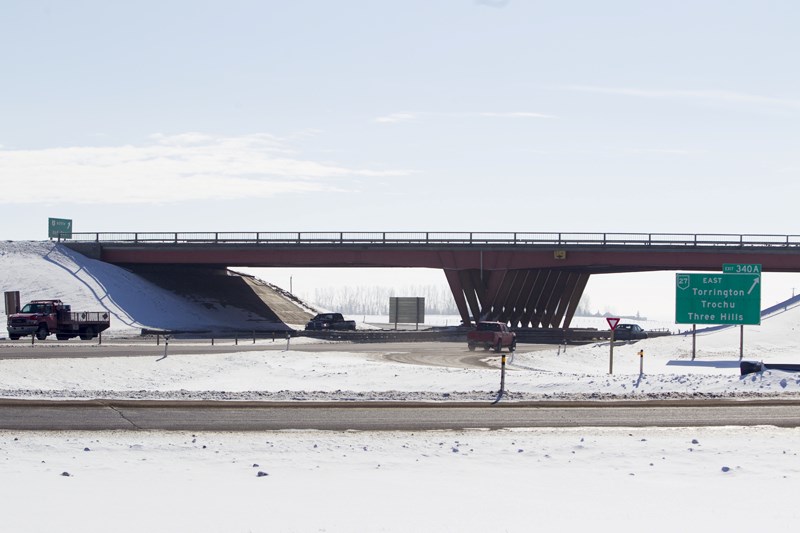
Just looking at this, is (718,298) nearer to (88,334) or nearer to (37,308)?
(88,334)

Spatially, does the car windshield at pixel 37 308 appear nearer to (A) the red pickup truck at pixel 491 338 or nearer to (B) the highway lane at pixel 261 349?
(B) the highway lane at pixel 261 349

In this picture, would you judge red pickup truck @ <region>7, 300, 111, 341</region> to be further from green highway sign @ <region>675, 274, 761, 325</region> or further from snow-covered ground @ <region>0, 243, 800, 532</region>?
green highway sign @ <region>675, 274, 761, 325</region>

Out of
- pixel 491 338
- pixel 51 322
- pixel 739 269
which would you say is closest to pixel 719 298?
pixel 739 269

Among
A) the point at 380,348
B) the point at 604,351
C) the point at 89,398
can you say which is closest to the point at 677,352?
the point at 604,351

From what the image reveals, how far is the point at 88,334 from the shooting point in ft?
207

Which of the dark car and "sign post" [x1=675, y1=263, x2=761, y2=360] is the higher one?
"sign post" [x1=675, y1=263, x2=761, y2=360]

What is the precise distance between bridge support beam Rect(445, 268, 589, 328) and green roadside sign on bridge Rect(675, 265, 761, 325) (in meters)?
28.3

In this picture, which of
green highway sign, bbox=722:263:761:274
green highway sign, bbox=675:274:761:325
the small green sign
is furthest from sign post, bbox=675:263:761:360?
the small green sign

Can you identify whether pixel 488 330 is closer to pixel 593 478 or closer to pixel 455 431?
pixel 455 431

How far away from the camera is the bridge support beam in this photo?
7869cm

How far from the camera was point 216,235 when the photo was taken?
8306 cm

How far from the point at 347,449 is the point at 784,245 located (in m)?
62.9

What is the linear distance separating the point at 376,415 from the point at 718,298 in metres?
30.6

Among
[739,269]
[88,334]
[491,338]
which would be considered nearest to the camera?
[739,269]
